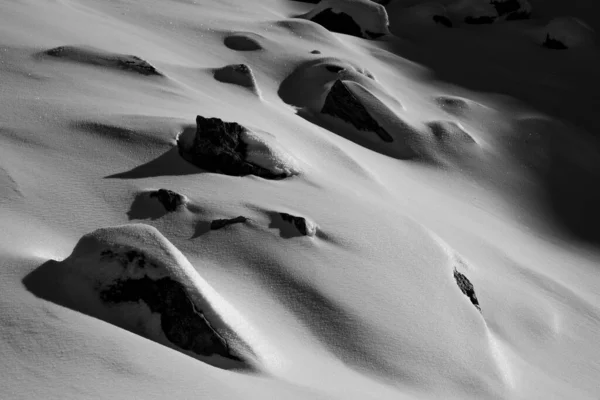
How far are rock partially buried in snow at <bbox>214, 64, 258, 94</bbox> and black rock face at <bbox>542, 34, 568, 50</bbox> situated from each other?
10597 mm

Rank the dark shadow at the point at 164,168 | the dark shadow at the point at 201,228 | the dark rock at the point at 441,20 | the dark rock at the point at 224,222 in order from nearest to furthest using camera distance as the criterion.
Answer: the dark shadow at the point at 201,228 < the dark rock at the point at 224,222 < the dark shadow at the point at 164,168 < the dark rock at the point at 441,20

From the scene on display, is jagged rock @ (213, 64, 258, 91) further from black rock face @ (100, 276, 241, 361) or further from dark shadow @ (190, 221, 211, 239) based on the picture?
black rock face @ (100, 276, 241, 361)

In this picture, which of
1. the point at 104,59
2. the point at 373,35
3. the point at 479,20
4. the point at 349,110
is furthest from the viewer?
the point at 479,20

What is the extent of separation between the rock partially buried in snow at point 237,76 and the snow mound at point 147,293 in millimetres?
6728

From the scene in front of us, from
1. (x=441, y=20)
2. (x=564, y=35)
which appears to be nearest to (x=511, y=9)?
(x=564, y=35)

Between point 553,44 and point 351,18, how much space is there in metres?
5.70

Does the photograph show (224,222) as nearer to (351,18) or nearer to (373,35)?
(351,18)

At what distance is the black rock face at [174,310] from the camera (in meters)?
Result: 4.82

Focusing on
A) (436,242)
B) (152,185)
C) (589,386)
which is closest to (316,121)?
(436,242)

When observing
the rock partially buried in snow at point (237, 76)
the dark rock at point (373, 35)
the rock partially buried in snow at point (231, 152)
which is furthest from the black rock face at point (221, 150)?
the dark rock at point (373, 35)

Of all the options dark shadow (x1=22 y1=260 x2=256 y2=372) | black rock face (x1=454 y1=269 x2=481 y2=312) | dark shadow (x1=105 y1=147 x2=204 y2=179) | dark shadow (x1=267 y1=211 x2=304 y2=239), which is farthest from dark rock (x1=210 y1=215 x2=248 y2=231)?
black rock face (x1=454 y1=269 x2=481 y2=312)

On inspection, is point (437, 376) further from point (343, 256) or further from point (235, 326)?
point (235, 326)

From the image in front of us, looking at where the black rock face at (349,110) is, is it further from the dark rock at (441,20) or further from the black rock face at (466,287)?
the dark rock at (441,20)

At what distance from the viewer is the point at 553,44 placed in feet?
63.9
